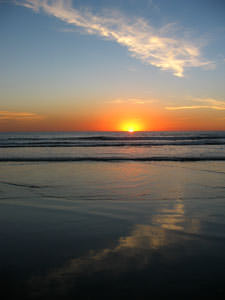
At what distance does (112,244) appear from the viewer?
3.55 meters

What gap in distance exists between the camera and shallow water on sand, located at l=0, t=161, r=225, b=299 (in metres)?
2.62

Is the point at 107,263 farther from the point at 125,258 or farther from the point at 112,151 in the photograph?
the point at 112,151

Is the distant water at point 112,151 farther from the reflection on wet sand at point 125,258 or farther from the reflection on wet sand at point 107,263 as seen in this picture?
the reflection on wet sand at point 107,263

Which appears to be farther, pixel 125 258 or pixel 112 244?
pixel 112 244

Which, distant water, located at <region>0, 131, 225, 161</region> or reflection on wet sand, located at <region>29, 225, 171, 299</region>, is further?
distant water, located at <region>0, 131, 225, 161</region>

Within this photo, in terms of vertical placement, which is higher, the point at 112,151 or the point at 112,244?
the point at 112,151

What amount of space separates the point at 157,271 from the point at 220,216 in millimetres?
2410

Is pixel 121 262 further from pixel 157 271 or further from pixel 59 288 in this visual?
pixel 59 288

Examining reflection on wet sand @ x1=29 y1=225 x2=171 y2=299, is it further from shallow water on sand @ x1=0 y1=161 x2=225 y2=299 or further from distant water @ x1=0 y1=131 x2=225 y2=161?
distant water @ x1=0 y1=131 x2=225 y2=161

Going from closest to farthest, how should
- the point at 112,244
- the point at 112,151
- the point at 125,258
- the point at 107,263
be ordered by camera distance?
the point at 107,263 → the point at 125,258 → the point at 112,244 → the point at 112,151

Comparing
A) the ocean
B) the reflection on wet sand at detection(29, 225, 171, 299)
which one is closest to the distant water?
the ocean

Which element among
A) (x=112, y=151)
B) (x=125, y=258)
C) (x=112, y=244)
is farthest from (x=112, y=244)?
(x=112, y=151)

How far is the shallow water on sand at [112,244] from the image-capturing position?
2.62m

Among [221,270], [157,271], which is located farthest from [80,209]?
[221,270]
